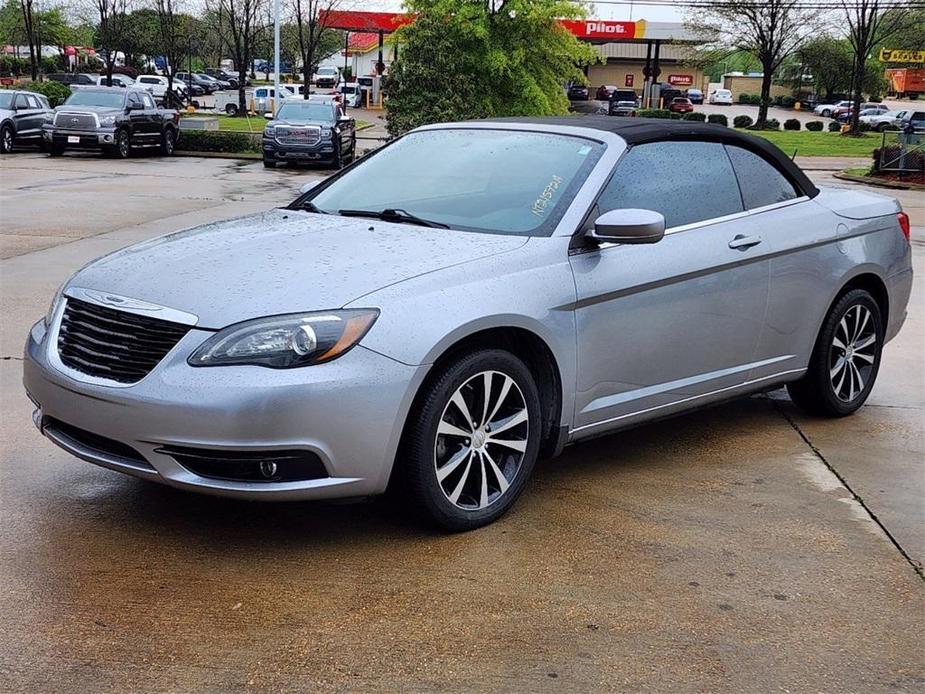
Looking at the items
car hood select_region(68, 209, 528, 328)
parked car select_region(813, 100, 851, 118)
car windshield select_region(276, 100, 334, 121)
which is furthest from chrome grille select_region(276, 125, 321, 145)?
parked car select_region(813, 100, 851, 118)

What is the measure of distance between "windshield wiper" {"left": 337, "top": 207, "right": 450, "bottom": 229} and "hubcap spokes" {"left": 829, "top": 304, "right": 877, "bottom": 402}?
2423mm

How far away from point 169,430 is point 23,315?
4.97m

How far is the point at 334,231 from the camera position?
4.75 metres

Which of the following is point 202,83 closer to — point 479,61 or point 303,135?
point 303,135

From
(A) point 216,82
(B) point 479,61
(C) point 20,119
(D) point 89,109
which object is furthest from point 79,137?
(A) point 216,82

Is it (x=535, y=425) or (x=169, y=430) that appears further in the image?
(x=535, y=425)

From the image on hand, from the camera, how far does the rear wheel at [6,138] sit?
2787cm

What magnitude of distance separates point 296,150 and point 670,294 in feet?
75.0

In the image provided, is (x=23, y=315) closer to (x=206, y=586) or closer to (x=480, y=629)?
(x=206, y=586)

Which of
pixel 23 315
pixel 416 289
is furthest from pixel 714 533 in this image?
pixel 23 315

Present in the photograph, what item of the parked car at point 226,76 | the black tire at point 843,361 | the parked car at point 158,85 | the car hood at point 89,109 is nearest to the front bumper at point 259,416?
the black tire at point 843,361

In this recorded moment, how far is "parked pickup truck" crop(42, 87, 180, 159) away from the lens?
27.0m

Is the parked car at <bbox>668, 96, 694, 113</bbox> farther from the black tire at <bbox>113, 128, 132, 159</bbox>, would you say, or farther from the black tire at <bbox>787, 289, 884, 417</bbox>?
the black tire at <bbox>787, 289, 884, 417</bbox>

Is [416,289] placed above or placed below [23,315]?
above
